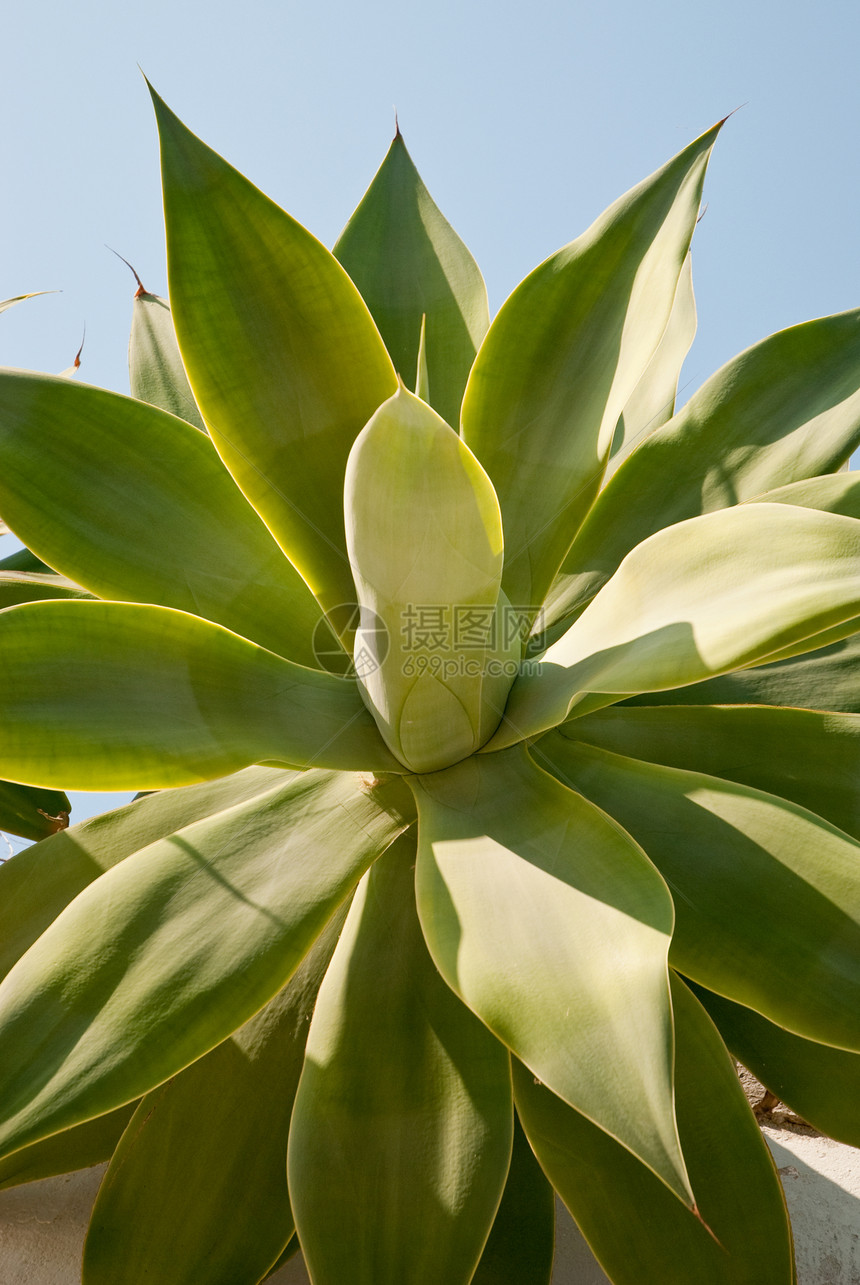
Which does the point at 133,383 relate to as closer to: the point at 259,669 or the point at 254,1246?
the point at 259,669

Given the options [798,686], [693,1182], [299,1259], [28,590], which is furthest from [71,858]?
[798,686]

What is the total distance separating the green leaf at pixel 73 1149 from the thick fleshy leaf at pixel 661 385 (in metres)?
0.72

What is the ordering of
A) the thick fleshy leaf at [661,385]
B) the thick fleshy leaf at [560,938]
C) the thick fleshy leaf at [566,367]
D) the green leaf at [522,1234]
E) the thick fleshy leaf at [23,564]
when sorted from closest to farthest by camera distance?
the thick fleshy leaf at [560,938] < the green leaf at [522,1234] < the thick fleshy leaf at [566,367] < the thick fleshy leaf at [661,385] < the thick fleshy leaf at [23,564]

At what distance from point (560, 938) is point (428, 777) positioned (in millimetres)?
Result: 228

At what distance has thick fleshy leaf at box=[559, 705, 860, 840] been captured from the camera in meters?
0.73

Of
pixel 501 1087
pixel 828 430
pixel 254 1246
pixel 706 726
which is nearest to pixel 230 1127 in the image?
pixel 254 1246

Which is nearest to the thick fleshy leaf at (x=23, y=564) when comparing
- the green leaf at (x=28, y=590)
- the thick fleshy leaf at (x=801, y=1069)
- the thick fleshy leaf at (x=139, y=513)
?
the green leaf at (x=28, y=590)

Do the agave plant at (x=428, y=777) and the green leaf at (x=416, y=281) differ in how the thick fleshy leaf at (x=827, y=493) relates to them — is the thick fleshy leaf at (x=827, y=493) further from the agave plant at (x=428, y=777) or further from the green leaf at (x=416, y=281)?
the green leaf at (x=416, y=281)

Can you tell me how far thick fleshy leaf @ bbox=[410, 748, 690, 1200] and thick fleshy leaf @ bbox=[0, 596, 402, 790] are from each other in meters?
0.12

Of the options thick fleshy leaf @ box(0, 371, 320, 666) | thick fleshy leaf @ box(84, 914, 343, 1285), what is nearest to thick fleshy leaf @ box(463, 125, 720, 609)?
thick fleshy leaf @ box(0, 371, 320, 666)

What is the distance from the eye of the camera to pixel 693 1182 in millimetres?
617

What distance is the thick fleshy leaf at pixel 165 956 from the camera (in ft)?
1.76

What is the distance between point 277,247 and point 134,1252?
759mm

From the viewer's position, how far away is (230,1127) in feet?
2.16
